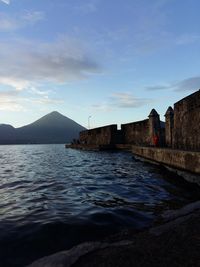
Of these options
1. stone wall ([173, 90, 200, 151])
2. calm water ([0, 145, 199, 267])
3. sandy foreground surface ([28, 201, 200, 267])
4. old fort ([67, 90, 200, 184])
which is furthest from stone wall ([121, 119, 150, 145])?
sandy foreground surface ([28, 201, 200, 267])

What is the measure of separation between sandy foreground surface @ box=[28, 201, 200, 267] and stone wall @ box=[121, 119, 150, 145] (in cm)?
2298

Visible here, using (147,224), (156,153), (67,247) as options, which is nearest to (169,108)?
(156,153)

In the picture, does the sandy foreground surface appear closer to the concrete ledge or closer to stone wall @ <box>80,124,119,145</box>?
the concrete ledge

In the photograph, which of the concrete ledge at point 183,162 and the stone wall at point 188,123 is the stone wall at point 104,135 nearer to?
the stone wall at point 188,123

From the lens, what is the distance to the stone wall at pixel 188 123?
11.2m

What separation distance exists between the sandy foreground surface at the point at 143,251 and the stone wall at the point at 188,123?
7.77m

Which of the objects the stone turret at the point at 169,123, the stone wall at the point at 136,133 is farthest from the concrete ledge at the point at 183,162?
the stone wall at the point at 136,133

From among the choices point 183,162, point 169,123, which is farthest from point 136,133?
point 183,162

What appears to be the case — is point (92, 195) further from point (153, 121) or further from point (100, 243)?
point (153, 121)

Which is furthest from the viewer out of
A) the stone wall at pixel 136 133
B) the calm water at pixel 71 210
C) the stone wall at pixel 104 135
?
the stone wall at pixel 104 135

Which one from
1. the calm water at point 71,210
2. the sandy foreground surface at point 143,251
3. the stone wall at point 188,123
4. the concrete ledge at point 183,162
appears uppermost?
the stone wall at point 188,123

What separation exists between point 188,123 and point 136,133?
60.5 feet

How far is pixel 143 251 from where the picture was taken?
304cm

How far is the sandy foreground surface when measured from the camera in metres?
2.78
